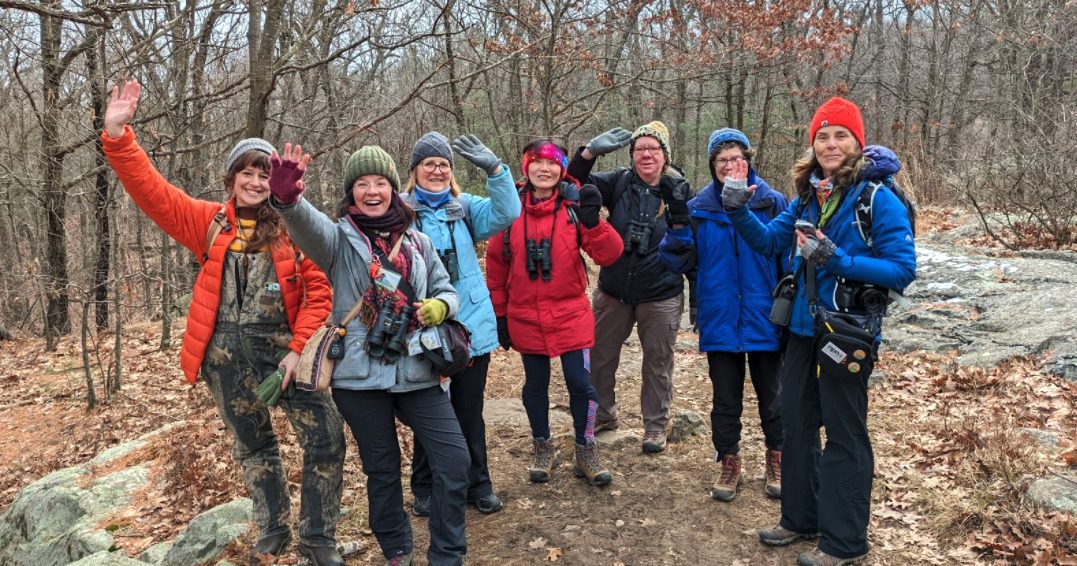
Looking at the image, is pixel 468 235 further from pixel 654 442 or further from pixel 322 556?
pixel 654 442

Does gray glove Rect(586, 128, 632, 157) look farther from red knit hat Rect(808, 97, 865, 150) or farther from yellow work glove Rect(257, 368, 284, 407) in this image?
yellow work glove Rect(257, 368, 284, 407)

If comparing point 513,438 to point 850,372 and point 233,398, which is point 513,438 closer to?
point 233,398

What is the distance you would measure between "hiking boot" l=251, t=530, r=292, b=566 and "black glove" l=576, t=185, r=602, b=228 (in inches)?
100

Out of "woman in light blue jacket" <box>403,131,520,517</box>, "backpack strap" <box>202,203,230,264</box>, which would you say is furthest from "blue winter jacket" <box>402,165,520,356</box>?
"backpack strap" <box>202,203,230,264</box>

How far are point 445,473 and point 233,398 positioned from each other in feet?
3.95

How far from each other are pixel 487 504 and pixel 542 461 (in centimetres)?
58

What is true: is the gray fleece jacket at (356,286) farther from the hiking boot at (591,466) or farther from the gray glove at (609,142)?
the hiking boot at (591,466)

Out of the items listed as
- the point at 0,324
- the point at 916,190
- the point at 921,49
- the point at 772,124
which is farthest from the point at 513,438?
the point at 921,49

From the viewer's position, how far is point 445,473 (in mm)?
3287

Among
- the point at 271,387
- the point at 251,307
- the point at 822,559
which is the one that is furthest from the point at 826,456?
the point at 251,307

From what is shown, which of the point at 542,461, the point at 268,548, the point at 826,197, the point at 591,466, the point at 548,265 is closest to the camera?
the point at 826,197

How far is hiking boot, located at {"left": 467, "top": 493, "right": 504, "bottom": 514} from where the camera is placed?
4.37 m

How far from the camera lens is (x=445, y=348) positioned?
3.25m

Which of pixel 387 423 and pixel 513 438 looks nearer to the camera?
pixel 387 423
